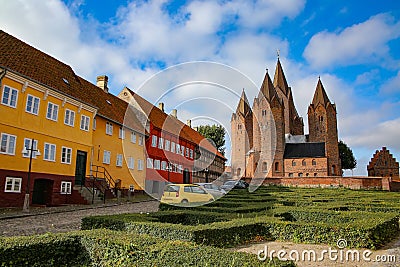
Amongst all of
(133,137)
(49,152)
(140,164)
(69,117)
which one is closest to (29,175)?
(49,152)

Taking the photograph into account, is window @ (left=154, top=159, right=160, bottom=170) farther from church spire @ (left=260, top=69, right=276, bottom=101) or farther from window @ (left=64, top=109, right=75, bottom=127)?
church spire @ (left=260, top=69, right=276, bottom=101)

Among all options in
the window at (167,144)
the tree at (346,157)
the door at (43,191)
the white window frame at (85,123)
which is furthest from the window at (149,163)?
the tree at (346,157)

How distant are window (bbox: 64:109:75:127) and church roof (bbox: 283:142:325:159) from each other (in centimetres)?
6101

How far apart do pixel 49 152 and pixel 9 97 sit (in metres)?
4.52

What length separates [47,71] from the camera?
77.9 feet

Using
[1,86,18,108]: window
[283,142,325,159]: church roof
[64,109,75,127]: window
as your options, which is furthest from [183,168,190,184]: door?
[283,142,325,159]: church roof

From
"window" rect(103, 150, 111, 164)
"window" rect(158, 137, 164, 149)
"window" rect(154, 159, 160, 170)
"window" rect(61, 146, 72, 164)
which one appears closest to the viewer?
"window" rect(61, 146, 72, 164)

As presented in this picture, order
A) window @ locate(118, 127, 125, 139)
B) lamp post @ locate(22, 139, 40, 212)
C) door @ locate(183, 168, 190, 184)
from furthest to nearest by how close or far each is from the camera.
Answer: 1. door @ locate(183, 168, 190, 184)
2. window @ locate(118, 127, 125, 139)
3. lamp post @ locate(22, 139, 40, 212)

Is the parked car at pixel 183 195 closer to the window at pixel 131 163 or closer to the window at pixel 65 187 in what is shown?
the window at pixel 65 187

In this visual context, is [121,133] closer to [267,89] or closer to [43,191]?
[43,191]

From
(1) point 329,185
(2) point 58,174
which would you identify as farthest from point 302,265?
(1) point 329,185

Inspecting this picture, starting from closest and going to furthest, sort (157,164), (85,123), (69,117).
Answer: (69,117) < (85,123) < (157,164)

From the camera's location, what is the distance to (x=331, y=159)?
73875mm

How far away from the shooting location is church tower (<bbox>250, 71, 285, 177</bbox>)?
76.1 meters
